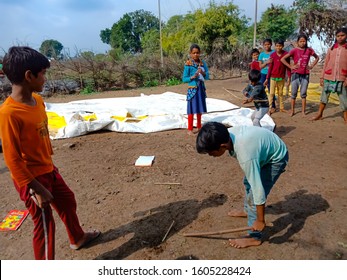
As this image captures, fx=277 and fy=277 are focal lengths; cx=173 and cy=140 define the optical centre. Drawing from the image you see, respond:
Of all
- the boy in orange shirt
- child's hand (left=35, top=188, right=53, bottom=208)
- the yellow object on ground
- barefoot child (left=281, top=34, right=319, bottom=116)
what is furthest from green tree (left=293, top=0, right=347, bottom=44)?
child's hand (left=35, top=188, right=53, bottom=208)

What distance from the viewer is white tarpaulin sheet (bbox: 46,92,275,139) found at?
552 centimetres

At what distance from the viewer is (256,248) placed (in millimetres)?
2359

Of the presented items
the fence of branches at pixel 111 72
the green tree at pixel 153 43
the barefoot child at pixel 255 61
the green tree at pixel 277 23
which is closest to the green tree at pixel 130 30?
the green tree at pixel 153 43

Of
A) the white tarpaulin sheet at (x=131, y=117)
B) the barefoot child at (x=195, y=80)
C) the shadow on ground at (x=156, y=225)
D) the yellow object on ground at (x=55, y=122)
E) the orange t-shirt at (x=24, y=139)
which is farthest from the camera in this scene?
the yellow object on ground at (x=55, y=122)

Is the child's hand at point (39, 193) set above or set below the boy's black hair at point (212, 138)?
below

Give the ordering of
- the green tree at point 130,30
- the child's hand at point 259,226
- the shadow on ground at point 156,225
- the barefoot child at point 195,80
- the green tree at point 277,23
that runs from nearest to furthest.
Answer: the child's hand at point 259,226, the shadow on ground at point 156,225, the barefoot child at point 195,80, the green tree at point 277,23, the green tree at point 130,30

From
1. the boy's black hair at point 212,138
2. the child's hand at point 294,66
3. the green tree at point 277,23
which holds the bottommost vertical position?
the boy's black hair at point 212,138

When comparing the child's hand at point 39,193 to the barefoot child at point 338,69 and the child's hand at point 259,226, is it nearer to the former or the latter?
the child's hand at point 259,226

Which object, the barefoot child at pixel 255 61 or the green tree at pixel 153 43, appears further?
the green tree at pixel 153 43

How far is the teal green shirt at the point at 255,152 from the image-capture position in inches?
76.6

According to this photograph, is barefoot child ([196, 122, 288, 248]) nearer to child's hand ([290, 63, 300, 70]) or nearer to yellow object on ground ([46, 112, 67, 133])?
child's hand ([290, 63, 300, 70])

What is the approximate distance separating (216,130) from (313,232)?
147 cm

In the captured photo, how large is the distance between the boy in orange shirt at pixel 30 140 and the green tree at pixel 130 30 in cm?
5381

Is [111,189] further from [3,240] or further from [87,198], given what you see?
[3,240]
